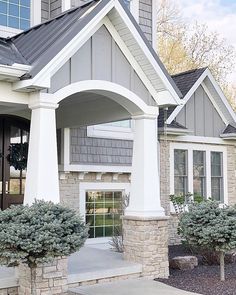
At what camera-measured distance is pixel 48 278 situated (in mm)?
6781

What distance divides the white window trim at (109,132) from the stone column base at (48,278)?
4.98 meters

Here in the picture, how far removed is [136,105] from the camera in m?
8.32

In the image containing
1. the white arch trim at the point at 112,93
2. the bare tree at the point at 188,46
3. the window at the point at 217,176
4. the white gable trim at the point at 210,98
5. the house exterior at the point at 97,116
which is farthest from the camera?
the bare tree at the point at 188,46

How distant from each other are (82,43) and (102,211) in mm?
5734

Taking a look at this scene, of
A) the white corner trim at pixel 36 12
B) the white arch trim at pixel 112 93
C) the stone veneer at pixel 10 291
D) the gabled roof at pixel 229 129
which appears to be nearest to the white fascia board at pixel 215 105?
the gabled roof at pixel 229 129

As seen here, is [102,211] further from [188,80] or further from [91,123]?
[188,80]

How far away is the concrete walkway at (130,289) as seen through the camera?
23.3 feet

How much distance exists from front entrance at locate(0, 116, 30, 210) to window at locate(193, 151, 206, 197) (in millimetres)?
5262

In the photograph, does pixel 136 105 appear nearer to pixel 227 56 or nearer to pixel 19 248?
pixel 19 248

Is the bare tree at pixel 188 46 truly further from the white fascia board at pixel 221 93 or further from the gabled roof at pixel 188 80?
the white fascia board at pixel 221 93

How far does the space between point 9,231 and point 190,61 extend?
21984 mm

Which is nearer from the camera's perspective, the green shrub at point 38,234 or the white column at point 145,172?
the green shrub at point 38,234

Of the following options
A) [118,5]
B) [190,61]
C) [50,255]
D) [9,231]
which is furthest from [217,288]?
[190,61]

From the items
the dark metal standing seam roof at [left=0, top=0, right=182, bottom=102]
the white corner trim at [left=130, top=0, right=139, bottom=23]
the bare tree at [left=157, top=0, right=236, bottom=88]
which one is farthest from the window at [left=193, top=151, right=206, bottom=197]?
the bare tree at [left=157, top=0, right=236, bottom=88]
